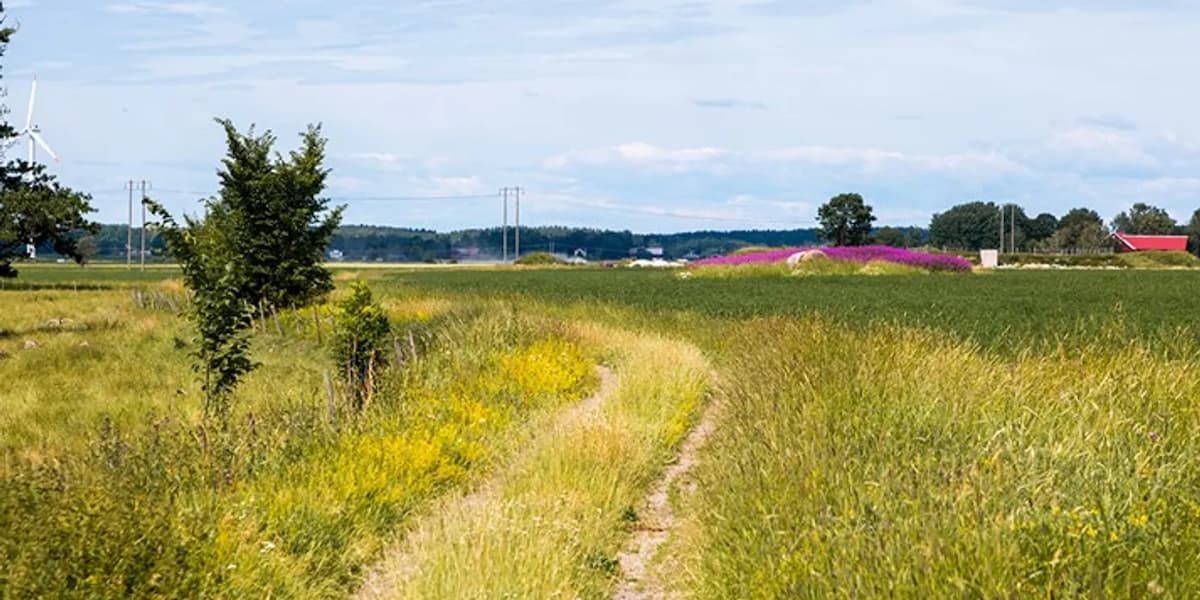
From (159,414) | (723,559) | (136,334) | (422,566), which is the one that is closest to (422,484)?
(422,566)

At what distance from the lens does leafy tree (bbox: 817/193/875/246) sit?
11619 centimetres

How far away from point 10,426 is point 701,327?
647 inches

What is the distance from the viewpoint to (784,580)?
6.68m

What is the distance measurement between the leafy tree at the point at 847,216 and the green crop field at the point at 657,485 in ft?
324

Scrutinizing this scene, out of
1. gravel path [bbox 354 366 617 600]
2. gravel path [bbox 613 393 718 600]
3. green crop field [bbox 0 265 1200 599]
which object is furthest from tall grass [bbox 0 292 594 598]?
gravel path [bbox 613 393 718 600]

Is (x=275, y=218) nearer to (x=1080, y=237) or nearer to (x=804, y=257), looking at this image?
(x=804, y=257)

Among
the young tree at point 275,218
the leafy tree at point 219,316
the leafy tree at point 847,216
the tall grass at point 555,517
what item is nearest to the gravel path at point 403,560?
the tall grass at point 555,517

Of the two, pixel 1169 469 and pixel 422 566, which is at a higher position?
pixel 1169 469

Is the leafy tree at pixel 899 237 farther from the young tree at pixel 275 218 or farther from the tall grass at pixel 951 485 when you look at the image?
the tall grass at pixel 951 485

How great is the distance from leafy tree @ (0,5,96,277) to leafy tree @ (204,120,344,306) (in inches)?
942

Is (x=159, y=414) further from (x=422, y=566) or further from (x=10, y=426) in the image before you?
(x=422, y=566)

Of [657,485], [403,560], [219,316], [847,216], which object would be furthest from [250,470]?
[847,216]

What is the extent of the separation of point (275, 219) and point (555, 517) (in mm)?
29014

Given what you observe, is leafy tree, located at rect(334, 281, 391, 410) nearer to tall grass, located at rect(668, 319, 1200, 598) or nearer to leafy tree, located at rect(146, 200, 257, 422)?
leafy tree, located at rect(146, 200, 257, 422)
